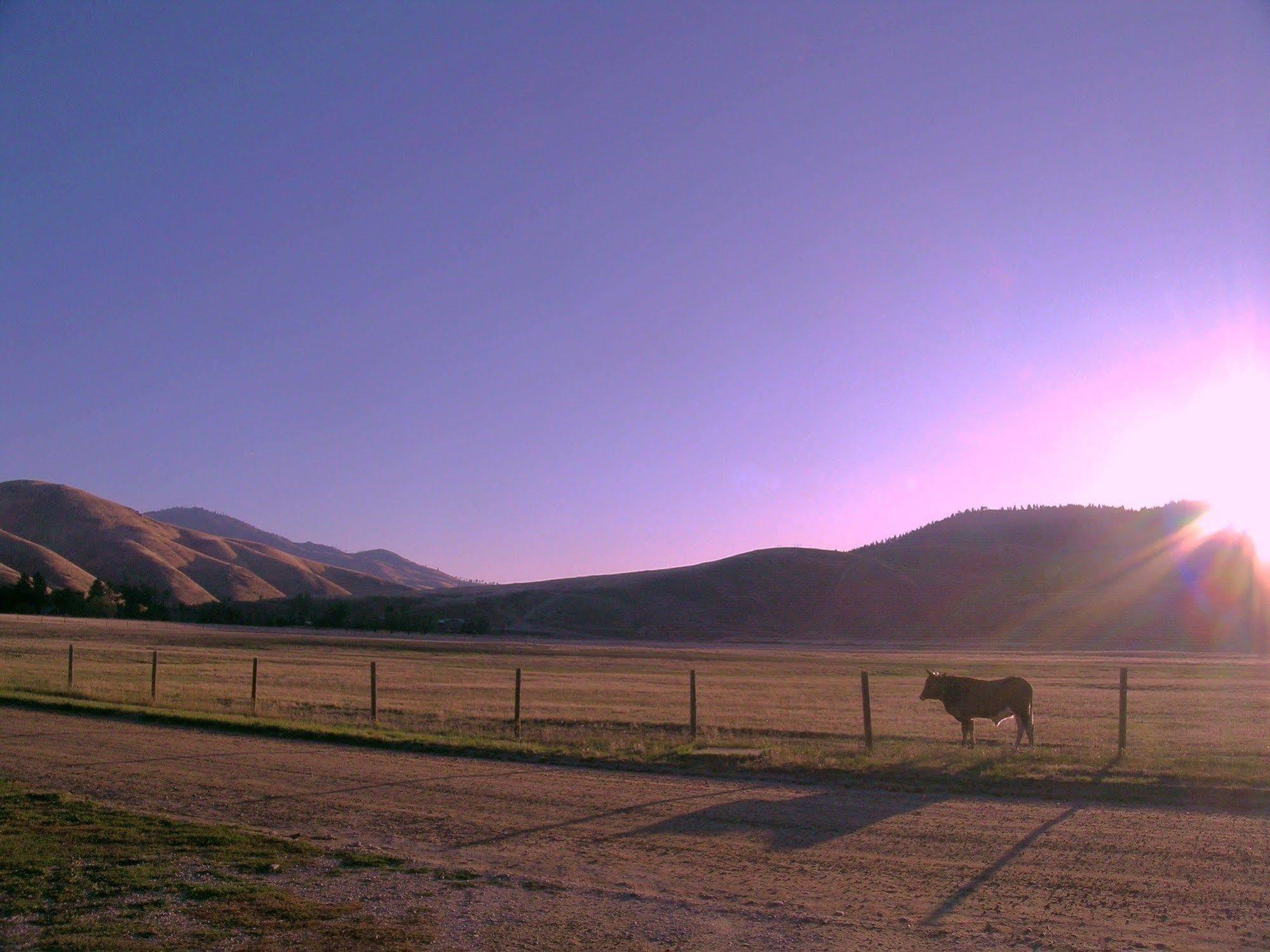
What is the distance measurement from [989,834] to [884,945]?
455 centimetres

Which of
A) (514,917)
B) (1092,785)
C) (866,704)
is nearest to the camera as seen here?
(514,917)

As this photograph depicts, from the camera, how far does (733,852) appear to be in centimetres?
1105

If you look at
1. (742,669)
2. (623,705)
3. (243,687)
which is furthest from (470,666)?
(623,705)

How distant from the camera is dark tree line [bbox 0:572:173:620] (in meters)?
118

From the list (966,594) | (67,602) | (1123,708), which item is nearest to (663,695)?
(1123,708)

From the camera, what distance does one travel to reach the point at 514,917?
8.48 meters

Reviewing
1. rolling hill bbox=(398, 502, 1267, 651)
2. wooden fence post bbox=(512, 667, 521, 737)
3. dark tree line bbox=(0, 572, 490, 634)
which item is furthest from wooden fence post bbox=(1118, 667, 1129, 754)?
dark tree line bbox=(0, 572, 490, 634)

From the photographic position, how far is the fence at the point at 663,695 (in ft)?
76.1

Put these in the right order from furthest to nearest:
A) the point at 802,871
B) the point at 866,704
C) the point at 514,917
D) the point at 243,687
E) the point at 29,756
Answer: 1. the point at 243,687
2. the point at 866,704
3. the point at 29,756
4. the point at 802,871
5. the point at 514,917

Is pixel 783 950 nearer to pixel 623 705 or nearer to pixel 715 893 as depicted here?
pixel 715 893

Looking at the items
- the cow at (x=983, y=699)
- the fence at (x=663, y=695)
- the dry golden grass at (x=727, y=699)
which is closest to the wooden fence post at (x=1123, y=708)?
the fence at (x=663, y=695)

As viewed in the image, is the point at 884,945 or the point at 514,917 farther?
the point at 514,917

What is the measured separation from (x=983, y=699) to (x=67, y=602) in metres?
126

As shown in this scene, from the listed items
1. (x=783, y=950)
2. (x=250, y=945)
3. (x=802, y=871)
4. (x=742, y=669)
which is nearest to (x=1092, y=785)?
(x=802, y=871)
